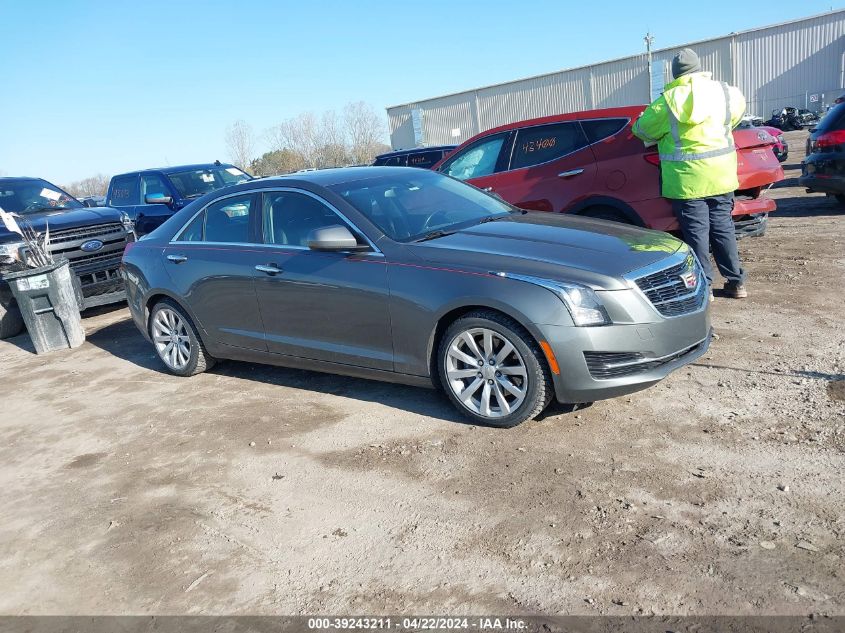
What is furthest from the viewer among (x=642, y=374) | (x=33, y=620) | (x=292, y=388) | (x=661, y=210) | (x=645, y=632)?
(x=661, y=210)

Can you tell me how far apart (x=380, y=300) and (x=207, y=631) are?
2.35 m

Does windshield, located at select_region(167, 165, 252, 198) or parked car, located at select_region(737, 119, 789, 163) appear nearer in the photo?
parked car, located at select_region(737, 119, 789, 163)

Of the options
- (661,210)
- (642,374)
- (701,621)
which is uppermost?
(661,210)

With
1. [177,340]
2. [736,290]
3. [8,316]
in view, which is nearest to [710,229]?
[736,290]

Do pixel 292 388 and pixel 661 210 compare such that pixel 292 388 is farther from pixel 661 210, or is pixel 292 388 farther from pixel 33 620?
pixel 661 210

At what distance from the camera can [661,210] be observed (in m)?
6.84

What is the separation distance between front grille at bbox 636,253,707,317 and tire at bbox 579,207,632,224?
2.49 m

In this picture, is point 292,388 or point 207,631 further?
point 292,388

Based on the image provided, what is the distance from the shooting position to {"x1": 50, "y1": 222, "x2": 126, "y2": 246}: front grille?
8773 mm

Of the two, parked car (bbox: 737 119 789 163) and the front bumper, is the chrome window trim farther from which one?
parked car (bbox: 737 119 789 163)

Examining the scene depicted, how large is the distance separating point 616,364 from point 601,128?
3986mm

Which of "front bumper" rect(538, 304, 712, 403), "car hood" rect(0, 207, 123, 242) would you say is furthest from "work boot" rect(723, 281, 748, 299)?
"car hood" rect(0, 207, 123, 242)

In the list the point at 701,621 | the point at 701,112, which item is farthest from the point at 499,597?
the point at 701,112

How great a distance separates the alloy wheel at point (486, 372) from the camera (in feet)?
14.0
